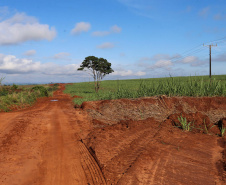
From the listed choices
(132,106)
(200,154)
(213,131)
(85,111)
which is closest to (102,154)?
(200,154)

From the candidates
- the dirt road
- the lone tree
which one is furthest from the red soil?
the lone tree

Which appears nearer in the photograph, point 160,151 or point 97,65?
point 160,151

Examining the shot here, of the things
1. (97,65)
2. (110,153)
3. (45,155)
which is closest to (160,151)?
(110,153)

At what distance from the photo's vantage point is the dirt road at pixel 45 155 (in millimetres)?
3178

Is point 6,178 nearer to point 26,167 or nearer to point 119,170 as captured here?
point 26,167

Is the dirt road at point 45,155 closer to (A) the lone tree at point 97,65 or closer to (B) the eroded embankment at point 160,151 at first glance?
(B) the eroded embankment at point 160,151

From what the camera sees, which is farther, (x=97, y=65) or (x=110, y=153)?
(x=97, y=65)

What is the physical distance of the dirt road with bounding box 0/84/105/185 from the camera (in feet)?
10.4

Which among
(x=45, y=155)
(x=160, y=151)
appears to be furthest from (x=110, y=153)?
(x=45, y=155)

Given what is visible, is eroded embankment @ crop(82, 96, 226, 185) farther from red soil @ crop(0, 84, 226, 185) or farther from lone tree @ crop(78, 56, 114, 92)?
lone tree @ crop(78, 56, 114, 92)

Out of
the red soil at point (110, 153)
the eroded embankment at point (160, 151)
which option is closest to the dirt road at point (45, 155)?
the red soil at point (110, 153)

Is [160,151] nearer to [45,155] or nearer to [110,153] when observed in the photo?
[110,153]

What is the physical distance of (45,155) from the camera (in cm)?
415

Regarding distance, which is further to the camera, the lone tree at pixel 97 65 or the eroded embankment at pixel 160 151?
the lone tree at pixel 97 65
